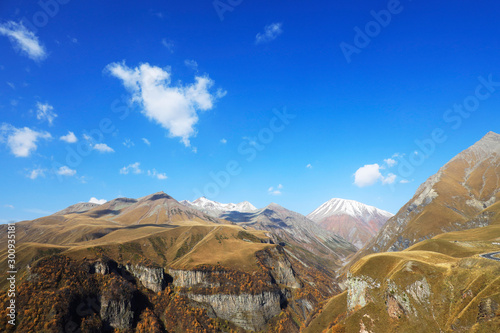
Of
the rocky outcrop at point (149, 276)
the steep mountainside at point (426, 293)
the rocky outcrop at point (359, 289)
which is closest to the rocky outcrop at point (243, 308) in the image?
the rocky outcrop at point (149, 276)

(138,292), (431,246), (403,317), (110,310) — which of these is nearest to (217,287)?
(138,292)

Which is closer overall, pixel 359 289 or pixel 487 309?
pixel 487 309

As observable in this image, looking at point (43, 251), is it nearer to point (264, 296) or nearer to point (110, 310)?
point (110, 310)

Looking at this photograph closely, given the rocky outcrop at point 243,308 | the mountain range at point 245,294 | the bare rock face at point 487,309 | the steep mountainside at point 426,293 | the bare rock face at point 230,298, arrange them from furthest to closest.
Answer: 1. the bare rock face at point 230,298
2. the rocky outcrop at point 243,308
3. the mountain range at point 245,294
4. the steep mountainside at point 426,293
5. the bare rock face at point 487,309

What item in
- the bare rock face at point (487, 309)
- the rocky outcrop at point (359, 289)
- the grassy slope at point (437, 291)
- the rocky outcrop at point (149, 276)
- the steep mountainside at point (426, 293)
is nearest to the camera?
the bare rock face at point (487, 309)

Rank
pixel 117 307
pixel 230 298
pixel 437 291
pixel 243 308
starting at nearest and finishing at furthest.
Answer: pixel 437 291, pixel 117 307, pixel 243 308, pixel 230 298

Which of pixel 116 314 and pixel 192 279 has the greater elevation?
pixel 192 279

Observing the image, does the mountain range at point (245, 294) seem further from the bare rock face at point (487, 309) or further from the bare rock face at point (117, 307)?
the bare rock face at point (117, 307)

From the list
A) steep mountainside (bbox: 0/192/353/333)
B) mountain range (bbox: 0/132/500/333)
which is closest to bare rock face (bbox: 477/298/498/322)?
mountain range (bbox: 0/132/500/333)

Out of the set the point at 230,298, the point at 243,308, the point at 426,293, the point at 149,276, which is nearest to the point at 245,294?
the point at 243,308

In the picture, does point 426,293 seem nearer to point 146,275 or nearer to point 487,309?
point 487,309
